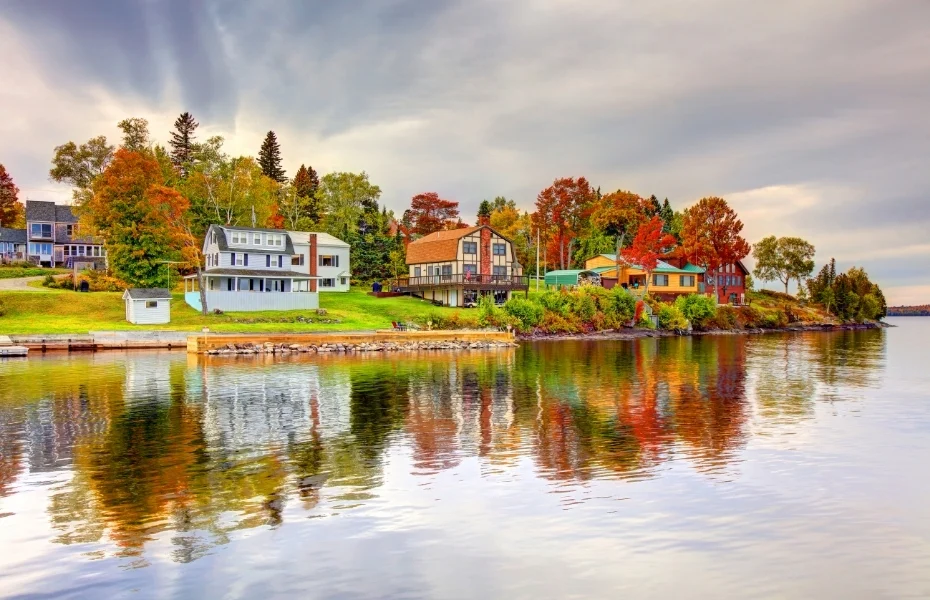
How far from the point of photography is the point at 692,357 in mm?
58500

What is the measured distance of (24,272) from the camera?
90875mm

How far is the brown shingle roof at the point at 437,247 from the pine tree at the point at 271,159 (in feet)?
158

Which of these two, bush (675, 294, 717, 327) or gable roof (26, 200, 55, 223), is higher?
gable roof (26, 200, 55, 223)

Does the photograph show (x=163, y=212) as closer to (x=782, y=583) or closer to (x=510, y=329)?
(x=510, y=329)

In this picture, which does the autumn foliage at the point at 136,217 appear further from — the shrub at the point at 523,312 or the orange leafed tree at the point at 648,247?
the orange leafed tree at the point at 648,247

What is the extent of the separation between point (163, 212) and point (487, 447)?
66968mm

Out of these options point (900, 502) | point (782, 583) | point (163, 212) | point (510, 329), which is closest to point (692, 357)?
point (510, 329)

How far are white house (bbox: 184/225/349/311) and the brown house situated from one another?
17.3 m

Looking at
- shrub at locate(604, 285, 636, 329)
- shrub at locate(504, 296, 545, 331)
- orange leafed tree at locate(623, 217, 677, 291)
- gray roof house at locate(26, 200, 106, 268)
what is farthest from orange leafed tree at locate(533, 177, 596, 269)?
gray roof house at locate(26, 200, 106, 268)

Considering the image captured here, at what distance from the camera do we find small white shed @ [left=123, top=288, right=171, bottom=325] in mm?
66125

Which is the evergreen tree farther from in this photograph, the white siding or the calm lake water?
the calm lake water

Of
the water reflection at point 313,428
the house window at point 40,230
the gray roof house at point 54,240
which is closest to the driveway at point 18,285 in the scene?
the gray roof house at point 54,240

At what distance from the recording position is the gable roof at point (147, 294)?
65875 mm

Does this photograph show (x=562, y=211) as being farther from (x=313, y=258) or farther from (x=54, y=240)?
(x=54, y=240)
